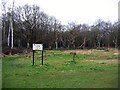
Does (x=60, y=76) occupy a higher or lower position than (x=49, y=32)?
lower

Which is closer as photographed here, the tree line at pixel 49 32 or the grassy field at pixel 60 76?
the grassy field at pixel 60 76

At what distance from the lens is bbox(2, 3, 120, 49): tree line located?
7062cm

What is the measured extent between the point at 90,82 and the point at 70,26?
78.6 metres

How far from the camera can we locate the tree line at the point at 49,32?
70.6 meters

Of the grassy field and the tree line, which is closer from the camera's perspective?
the grassy field

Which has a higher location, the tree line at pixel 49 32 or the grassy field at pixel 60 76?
the tree line at pixel 49 32

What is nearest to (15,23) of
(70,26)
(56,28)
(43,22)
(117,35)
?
(43,22)

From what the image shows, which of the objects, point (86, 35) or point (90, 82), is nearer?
point (90, 82)

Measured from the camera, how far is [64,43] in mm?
87938

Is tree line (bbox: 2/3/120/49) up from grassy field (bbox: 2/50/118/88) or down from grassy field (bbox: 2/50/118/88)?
up

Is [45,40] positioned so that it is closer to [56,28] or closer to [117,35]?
[56,28]

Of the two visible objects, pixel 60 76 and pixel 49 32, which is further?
pixel 49 32

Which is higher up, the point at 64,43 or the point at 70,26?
the point at 70,26

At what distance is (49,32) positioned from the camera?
268 feet
